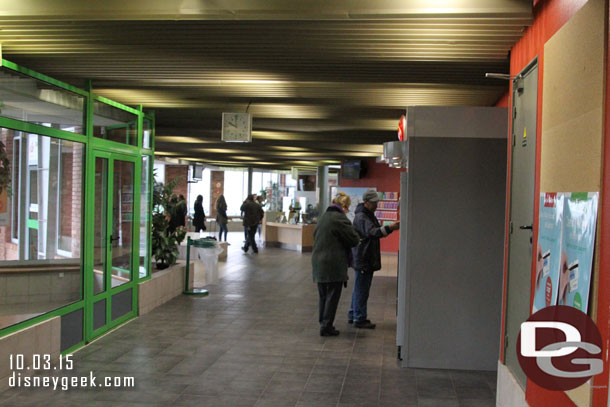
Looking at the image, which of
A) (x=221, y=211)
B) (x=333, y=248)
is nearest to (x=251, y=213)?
(x=221, y=211)

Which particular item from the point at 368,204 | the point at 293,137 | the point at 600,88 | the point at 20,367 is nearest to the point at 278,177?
the point at 293,137

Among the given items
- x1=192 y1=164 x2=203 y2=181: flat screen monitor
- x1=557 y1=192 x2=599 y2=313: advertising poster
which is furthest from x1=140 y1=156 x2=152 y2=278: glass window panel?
x1=192 y1=164 x2=203 y2=181: flat screen monitor

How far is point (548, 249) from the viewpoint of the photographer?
3.32 m

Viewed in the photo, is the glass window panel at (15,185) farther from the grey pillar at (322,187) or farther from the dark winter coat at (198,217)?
the grey pillar at (322,187)

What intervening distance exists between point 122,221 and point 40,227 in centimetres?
169

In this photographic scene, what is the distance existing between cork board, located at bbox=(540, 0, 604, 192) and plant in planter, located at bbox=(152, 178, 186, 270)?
6.59 m

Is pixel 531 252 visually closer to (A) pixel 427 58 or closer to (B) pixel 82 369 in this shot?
(A) pixel 427 58

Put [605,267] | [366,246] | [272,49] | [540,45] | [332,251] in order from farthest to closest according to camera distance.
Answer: [366,246]
[332,251]
[272,49]
[540,45]
[605,267]

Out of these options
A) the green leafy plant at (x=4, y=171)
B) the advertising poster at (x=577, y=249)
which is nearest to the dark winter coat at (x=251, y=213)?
the green leafy plant at (x=4, y=171)

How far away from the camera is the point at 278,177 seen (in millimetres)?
34188

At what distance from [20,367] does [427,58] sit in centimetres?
426

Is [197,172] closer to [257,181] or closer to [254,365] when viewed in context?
[257,181]

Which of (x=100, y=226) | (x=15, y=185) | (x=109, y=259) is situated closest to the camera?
(x=15, y=185)

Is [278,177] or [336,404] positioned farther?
[278,177]
